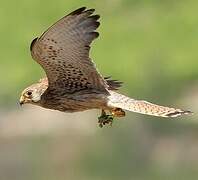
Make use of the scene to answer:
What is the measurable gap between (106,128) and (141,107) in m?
34.1

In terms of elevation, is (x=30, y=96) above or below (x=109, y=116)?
above

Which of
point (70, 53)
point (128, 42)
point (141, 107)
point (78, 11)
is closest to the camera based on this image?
point (78, 11)

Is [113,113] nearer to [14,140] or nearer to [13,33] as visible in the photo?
[14,140]

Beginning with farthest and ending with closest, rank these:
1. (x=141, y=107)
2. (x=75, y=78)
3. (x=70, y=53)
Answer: (x=75, y=78) < (x=70, y=53) < (x=141, y=107)

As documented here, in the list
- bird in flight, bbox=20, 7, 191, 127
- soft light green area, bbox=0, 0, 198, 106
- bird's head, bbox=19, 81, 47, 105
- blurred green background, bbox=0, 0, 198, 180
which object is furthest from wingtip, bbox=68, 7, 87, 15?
soft light green area, bbox=0, 0, 198, 106

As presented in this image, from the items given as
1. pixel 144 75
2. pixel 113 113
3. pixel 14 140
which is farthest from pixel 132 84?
pixel 113 113

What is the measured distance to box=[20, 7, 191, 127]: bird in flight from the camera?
1399 centimetres

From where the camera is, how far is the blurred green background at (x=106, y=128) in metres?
45.1

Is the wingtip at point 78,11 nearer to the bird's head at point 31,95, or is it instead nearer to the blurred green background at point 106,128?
the bird's head at point 31,95

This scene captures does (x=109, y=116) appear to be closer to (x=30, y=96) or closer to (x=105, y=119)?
(x=105, y=119)

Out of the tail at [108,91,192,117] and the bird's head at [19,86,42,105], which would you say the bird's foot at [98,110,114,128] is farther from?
the bird's head at [19,86,42,105]

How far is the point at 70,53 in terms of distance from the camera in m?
14.3

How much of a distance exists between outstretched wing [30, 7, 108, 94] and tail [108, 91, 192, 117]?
0.27 m

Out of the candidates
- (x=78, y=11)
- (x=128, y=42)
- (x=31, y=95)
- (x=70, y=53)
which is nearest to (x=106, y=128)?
(x=128, y=42)
